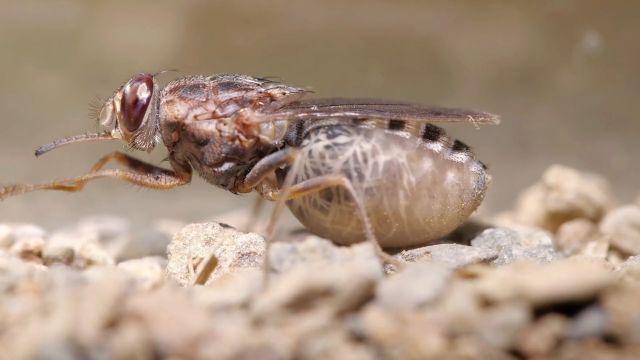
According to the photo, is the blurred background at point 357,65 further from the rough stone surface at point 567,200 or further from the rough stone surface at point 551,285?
the rough stone surface at point 551,285

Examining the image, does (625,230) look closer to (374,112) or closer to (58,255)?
(374,112)

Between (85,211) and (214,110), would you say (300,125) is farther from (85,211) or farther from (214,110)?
(85,211)

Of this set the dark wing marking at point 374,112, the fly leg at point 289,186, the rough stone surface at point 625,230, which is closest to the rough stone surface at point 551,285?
the fly leg at point 289,186

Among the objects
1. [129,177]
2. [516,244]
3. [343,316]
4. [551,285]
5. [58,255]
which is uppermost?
[551,285]

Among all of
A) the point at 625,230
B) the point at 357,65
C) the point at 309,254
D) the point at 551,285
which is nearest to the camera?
the point at 551,285

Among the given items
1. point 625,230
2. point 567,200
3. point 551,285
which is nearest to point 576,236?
point 567,200

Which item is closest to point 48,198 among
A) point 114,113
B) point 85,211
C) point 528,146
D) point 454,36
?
point 85,211

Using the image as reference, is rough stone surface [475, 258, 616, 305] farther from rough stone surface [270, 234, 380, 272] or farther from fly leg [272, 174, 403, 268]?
fly leg [272, 174, 403, 268]

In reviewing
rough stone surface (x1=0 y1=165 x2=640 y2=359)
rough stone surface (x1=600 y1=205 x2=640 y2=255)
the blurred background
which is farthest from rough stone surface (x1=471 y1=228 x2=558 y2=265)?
the blurred background
